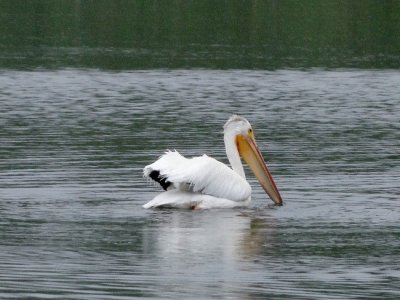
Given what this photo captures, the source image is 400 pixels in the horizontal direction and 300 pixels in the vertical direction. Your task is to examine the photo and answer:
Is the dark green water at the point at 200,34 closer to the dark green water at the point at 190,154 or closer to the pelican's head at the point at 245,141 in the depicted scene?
the dark green water at the point at 190,154

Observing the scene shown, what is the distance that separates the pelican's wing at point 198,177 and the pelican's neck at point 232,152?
0.40 metres

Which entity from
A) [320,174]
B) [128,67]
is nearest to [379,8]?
[128,67]

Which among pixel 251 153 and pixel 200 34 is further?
pixel 200 34

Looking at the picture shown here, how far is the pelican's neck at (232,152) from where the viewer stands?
487 inches

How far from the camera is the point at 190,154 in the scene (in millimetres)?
15078

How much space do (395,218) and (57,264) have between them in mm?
3194

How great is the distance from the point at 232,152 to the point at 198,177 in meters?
0.96

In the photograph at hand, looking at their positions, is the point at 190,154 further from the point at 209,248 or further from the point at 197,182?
the point at 209,248

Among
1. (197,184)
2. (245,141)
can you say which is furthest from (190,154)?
(197,184)

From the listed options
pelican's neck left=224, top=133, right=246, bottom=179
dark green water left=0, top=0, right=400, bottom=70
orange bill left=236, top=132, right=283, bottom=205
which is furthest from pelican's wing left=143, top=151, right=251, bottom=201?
dark green water left=0, top=0, right=400, bottom=70

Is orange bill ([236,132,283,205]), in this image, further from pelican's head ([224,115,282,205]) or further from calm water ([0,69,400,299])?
calm water ([0,69,400,299])

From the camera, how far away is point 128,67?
27.1 meters

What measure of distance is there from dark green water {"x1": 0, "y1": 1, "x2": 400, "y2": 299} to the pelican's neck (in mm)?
422

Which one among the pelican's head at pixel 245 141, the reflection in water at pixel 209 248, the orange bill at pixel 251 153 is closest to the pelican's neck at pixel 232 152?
the pelican's head at pixel 245 141
